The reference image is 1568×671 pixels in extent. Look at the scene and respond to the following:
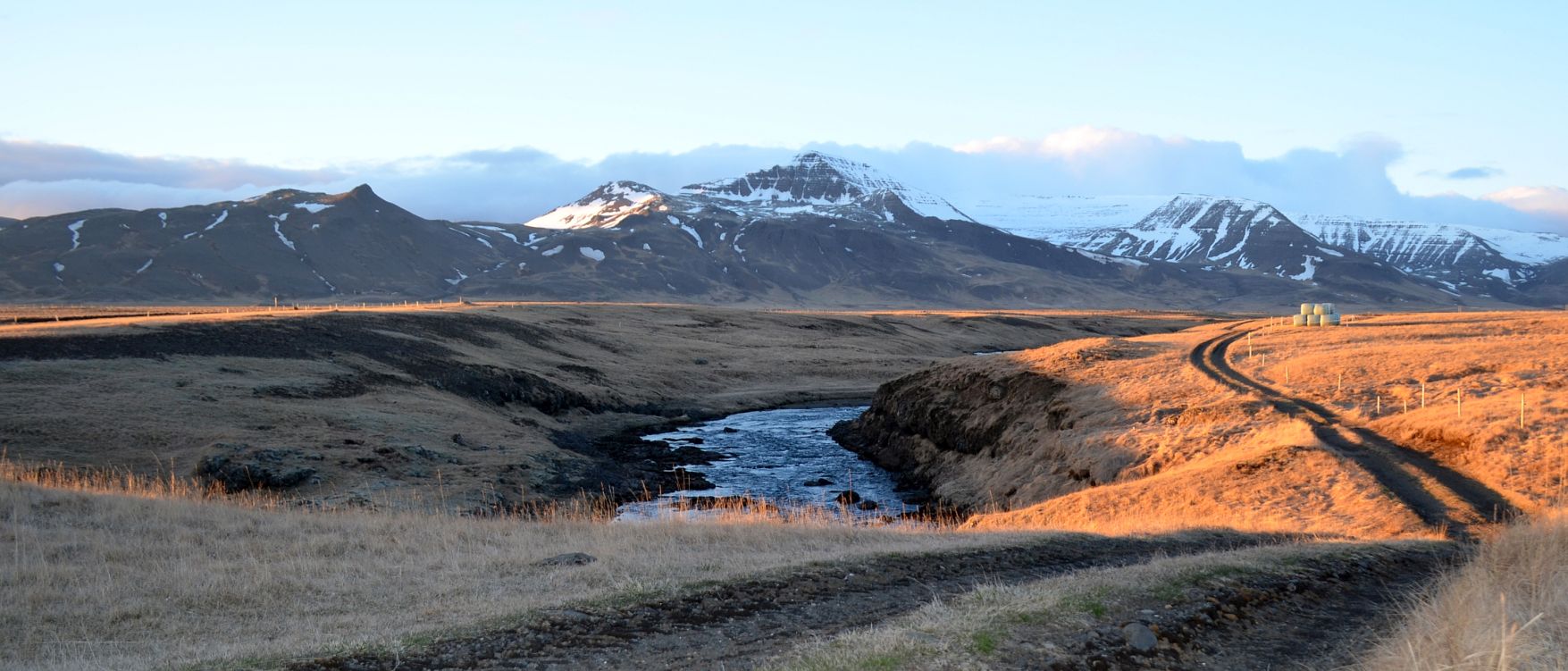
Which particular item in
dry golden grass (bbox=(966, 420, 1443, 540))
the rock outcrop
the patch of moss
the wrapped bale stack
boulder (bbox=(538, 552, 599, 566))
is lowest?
the rock outcrop

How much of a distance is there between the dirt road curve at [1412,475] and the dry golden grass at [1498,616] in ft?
17.6

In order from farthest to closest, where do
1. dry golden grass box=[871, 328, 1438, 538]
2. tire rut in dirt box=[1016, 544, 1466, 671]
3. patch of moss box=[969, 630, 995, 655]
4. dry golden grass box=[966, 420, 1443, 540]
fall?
dry golden grass box=[871, 328, 1438, 538] < dry golden grass box=[966, 420, 1443, 540] < tire rut in dirt box=[1016, 544, 1466, 671] < patch of moss box=[969, 630, 995, 655]

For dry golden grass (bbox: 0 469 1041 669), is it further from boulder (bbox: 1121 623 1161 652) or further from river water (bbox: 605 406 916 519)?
river water (bbox: 605 406 916 519)

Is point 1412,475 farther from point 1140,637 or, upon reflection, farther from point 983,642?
point 983,642

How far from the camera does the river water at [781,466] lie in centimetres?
3738

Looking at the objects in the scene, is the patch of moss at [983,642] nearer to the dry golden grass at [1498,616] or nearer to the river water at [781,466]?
the dry golden grass at [1498,616]

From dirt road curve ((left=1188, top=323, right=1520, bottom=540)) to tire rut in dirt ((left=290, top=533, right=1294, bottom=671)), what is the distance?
9325 millimetres

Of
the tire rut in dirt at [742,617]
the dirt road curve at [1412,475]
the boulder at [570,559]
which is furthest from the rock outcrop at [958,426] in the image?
the boulder at [570,559]

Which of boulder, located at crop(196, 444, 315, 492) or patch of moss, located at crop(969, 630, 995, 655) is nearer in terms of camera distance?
patch of moss, located at crop(969, 630, 995, 655)

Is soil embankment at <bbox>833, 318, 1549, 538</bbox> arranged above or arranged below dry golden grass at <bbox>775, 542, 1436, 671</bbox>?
below

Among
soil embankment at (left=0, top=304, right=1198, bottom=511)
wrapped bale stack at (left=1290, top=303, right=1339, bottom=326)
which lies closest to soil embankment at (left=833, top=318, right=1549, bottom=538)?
soil embankment at (left=0, top=304, right=1198, bottom=511)

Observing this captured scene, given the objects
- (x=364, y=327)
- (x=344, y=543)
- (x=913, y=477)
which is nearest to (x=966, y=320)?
(x=364, y=327)

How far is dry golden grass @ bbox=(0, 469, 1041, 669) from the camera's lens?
13.0 metres

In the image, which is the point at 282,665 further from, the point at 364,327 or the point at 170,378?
the point at 364,327
